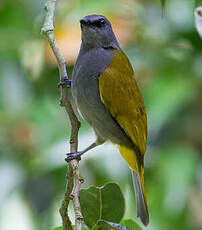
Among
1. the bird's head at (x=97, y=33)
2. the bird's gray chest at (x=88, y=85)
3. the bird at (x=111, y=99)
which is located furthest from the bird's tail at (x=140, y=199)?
the bird's head at (x=97, y=33)

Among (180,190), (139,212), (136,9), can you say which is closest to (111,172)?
(180,190)

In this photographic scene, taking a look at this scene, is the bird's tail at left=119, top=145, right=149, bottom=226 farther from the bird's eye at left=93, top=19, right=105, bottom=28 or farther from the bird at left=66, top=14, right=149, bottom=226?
the bird's eye at left=93, top=19, right=105, bottom=28

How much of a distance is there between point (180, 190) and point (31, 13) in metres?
1.86

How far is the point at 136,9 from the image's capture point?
396 centimetres

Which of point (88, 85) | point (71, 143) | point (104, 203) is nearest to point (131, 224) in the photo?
point (104, 203)

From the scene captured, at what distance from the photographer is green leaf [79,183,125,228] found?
2160 mm

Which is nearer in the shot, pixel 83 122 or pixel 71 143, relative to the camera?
pixel 71 143

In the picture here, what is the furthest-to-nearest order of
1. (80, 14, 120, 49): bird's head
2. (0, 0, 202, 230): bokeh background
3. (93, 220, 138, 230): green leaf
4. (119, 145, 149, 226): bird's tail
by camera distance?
(0, 0, 202, 230): bokeh background → (80, 14, 120, 49): bird's head → (119, 145, 149, 226): bird's tail → (93, 220, 138, 230): green leaf

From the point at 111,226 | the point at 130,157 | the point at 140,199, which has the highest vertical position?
the point at 130,157

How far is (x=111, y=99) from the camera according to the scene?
294cm

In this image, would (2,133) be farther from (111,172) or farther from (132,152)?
(132,152)

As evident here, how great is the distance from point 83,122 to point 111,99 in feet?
2.74

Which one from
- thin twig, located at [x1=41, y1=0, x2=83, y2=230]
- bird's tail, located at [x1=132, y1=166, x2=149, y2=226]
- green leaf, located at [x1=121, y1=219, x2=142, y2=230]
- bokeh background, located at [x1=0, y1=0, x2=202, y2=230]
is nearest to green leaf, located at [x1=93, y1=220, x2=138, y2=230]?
green leaf, located at [x1=121, y1=219, x2=142, y2=230]

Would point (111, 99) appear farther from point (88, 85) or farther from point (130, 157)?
point (130, 157)
